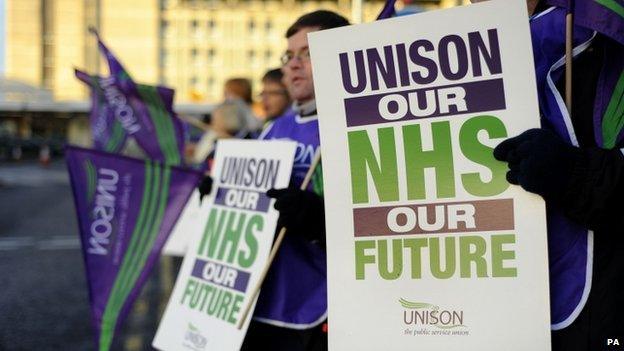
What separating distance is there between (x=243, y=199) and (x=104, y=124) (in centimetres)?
236

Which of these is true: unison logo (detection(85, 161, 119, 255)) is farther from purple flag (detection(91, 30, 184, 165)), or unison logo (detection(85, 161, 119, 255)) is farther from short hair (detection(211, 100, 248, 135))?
short hair (detection(211, 100, 248, 135))

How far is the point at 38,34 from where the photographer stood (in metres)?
66.1

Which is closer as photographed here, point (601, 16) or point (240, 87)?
point (601, 16)

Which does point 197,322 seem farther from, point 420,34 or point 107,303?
point 420,34

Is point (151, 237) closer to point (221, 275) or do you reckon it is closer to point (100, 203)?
point (100, 203)

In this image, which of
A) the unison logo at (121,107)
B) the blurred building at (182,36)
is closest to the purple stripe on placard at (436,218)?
the unison logo at (121,107)

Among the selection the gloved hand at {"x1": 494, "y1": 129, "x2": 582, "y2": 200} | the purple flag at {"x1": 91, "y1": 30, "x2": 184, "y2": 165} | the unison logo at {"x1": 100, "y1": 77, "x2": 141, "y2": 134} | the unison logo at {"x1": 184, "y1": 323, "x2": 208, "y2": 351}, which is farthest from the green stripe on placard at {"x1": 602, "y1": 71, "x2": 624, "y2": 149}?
the unison logo at {"x1": 100, "y1": 77, "x2": 141, "y2": 134}

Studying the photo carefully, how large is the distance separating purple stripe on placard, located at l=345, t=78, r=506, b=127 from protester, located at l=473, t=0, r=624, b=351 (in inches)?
4.2

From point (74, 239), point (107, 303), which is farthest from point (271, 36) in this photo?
point (107, 303)

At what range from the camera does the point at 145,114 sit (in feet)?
13.6

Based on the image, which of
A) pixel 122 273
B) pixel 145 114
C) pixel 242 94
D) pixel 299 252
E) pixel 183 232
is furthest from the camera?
pixel 183 232

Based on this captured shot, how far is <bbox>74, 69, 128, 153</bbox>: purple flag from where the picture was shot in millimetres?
4280

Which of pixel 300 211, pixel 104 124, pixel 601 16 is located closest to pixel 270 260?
pixel 300 211

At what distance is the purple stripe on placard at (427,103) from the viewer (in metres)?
1.51
